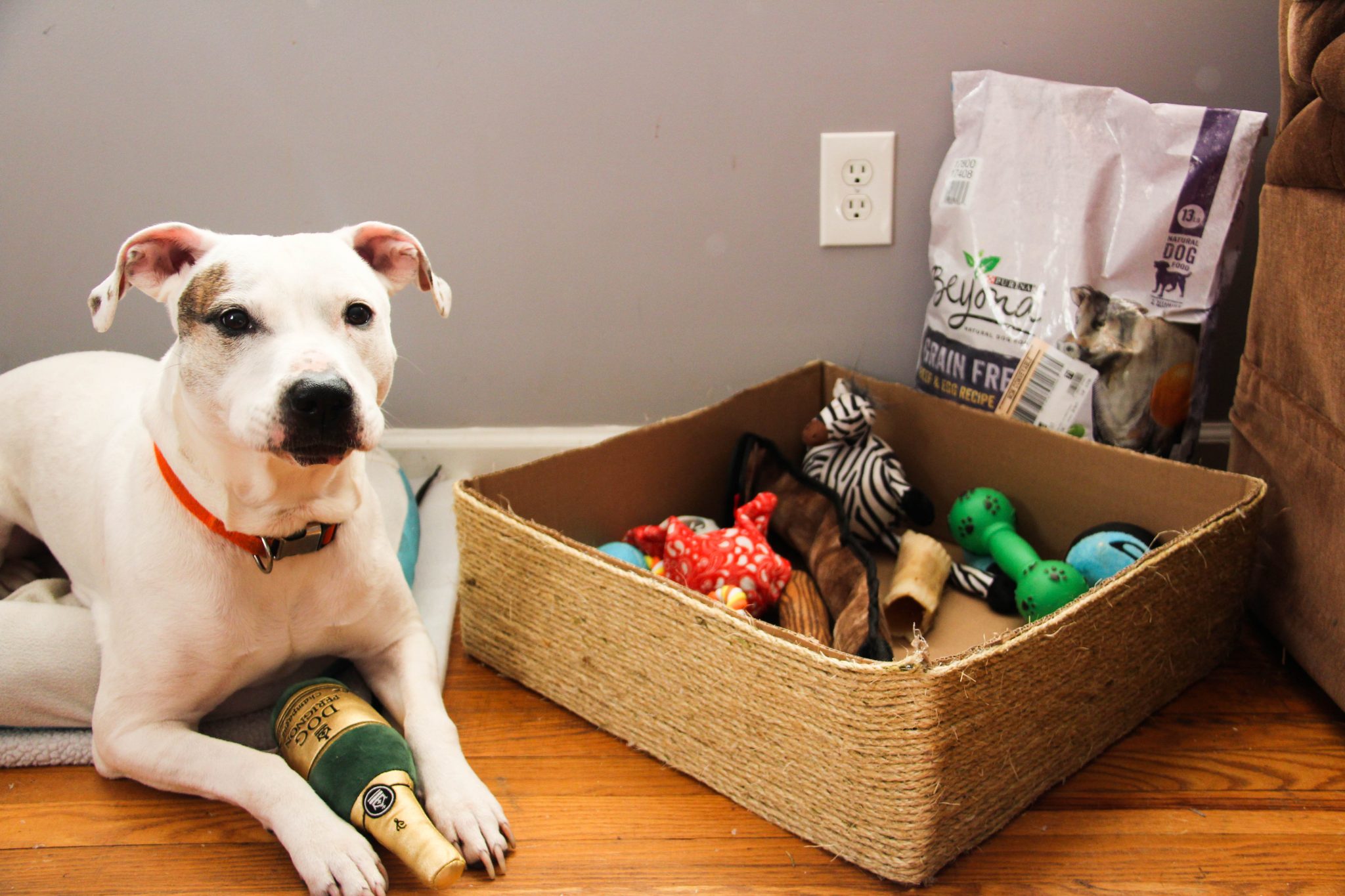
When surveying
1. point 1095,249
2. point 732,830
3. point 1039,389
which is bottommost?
point 732,830

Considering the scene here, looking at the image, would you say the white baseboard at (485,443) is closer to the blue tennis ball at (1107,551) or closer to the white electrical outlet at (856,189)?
the white electrical outlet at (856,189)

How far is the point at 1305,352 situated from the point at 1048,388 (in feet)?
1.09

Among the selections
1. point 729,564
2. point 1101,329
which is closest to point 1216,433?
point 1101,329

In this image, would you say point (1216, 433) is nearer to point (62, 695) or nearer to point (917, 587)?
point (917, 587)

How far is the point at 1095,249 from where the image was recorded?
1431 mm

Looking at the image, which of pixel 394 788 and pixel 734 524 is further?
pixel 734 524

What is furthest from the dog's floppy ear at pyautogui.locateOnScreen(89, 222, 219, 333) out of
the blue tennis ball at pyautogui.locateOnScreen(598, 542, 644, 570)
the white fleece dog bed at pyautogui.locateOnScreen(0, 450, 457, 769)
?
the blue tennis ball at pyautogui.locateOnScreen(598, 542, 644, 570)

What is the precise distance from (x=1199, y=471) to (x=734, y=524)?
639mm

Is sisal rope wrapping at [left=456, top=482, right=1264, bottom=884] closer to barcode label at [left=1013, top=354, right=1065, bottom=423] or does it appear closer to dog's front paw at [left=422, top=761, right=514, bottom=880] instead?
dog's front paw at [left=422, top=761, right=514, bottom=880]

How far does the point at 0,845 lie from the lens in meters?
1.03

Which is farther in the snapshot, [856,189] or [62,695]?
[856,189]

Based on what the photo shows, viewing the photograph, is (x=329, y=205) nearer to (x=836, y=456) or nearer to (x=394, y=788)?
(x=836, y=456)

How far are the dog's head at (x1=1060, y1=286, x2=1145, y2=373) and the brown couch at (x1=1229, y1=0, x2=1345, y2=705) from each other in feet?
0.50

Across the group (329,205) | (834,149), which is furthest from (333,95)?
(834,149)
